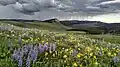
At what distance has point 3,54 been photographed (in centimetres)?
766

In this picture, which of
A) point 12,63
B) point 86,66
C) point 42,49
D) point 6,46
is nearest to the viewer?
point 12,63

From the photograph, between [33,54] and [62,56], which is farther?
[62,56]

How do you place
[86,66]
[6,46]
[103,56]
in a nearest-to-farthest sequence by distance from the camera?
[86,66], [6,46], [103,56]

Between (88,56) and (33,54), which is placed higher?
(33,54)

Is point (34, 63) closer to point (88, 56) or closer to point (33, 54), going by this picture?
point (33, 54)

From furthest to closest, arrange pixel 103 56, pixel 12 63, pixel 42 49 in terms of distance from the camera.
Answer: pixel 103 56
pixel 42 49
pixel 12 63

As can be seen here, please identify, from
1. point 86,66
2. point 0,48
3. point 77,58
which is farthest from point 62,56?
point 0,48

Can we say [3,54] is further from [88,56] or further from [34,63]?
[88,56]

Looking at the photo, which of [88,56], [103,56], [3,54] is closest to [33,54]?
[3,54]

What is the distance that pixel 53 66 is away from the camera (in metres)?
6.83

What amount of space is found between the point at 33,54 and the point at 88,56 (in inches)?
101

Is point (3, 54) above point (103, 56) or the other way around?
above

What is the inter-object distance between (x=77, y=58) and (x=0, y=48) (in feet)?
7.12

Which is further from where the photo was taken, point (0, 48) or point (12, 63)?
point (0, 48)
